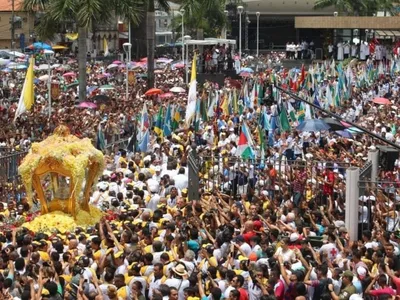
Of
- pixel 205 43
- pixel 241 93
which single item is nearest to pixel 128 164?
pixel 241 93

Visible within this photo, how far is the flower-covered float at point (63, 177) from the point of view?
59.9 feet

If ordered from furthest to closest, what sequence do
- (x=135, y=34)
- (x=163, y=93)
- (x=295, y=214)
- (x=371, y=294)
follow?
(x=135, y=34) < (x=163, y=93) < (x=295, y=214) < (x=371, y=294)

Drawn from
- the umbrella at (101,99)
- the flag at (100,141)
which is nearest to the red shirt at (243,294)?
the flag at (100,141)

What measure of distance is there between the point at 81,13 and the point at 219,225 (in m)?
19.1

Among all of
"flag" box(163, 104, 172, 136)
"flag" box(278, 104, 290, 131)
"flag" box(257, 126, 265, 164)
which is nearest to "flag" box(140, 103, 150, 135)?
"flag" box(163, 104, 172, 136)

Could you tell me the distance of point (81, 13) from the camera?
33.4 metres

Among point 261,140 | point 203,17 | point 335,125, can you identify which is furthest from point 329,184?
point 203,17

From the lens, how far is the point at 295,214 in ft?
54.8

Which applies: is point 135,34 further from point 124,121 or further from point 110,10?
point 124,121

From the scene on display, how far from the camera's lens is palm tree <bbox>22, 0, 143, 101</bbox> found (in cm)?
3344

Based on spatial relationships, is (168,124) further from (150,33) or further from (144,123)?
(150,33)

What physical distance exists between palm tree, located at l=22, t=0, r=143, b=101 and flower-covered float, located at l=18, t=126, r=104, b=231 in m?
15.0

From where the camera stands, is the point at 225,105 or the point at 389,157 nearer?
the point at 389,157

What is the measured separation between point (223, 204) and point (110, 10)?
18.8 m
